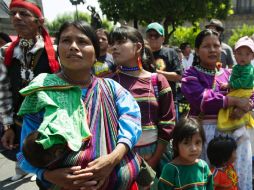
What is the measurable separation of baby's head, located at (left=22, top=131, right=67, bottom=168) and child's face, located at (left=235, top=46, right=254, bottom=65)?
179cm

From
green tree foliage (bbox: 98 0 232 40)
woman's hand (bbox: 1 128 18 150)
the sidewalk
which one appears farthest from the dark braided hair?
green tree foliage (bbox: 98 0 232 40)

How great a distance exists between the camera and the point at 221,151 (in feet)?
8.92

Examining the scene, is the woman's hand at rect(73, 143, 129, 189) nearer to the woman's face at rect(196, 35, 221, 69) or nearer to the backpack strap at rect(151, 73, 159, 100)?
the backpack strap at rect(151, 73, 159, 100)

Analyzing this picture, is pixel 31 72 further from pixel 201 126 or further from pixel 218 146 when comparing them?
pixel 218 146

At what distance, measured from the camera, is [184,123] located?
2.52m

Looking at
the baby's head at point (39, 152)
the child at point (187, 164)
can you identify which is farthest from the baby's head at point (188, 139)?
the baby's head at point (39, 152)

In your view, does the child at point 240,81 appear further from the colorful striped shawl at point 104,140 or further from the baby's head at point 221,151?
the colorful striped shawl at point 104,140

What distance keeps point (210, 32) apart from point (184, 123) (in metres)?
0.83

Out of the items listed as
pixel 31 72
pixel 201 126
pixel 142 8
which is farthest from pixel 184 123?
pixel 142 8

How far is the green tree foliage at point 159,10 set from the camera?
60.4 feet

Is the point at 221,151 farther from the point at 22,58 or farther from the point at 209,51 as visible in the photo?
the point at 22,58

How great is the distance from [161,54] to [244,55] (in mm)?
1444

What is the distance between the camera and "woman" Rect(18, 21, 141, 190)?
154 cm

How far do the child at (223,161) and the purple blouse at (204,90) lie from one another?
244 millimetres
